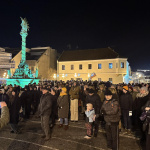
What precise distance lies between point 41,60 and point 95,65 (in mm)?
14916

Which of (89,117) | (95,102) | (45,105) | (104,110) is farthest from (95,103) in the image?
(45,105)

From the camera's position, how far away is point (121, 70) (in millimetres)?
42156

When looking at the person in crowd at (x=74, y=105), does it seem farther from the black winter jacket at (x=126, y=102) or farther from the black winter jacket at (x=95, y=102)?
the black winter jacket at (x=126, y=102)

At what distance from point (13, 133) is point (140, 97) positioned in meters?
5.74

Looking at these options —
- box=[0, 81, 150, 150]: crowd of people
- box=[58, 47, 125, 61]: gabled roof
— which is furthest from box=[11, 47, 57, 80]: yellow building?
box=[0, 81, 150, 150]: crowd of people

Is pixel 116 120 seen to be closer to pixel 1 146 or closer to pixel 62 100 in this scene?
pixel 62 100

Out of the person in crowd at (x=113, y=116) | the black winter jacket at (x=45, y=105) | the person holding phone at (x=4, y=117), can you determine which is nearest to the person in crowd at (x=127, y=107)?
the person in crowd at (x=113, y=116)

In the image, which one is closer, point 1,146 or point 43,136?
point 1,146

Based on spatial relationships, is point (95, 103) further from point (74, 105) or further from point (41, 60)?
point (41, 60)

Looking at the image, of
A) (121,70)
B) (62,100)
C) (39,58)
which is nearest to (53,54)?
(39,58)

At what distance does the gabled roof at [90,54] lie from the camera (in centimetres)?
4434

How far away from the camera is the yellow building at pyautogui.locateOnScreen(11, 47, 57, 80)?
157 ft

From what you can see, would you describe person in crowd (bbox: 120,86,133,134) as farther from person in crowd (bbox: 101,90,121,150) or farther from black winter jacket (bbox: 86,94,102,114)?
person in crowd (bbox: 101,90,121,150)

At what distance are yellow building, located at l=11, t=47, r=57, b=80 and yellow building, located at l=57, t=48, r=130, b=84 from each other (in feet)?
14.4
